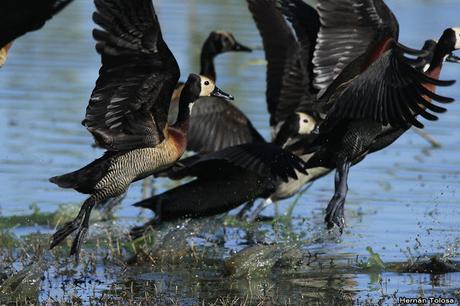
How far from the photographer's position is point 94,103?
30.6 ft

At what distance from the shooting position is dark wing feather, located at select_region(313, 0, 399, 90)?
10781mm

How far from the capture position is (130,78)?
30.0 ft

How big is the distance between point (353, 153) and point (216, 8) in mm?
17234

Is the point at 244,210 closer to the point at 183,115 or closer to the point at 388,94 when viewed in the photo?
the point at 183,115

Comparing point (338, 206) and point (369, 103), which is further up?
point (369, 103)

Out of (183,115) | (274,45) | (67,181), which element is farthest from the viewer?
(274,45)

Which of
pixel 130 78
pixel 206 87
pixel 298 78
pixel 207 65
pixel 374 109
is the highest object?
pixel 130 78

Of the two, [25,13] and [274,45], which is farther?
[274,45]

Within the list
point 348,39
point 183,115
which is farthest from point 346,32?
point 183,115

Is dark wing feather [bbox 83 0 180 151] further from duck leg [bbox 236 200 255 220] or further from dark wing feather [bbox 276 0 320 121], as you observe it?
duck leg [bbox 236 200 255 220]

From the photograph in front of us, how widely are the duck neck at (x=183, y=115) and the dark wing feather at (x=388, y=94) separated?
3.95ft

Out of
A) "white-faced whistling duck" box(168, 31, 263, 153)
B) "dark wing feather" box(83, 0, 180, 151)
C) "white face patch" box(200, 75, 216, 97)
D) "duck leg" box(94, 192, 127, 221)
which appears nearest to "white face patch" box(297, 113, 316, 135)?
"white-faced whistling duck" box(168, 31, 263, 153)

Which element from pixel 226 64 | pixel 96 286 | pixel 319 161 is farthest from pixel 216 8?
pixel 96 286

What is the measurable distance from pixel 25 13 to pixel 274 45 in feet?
15.3
